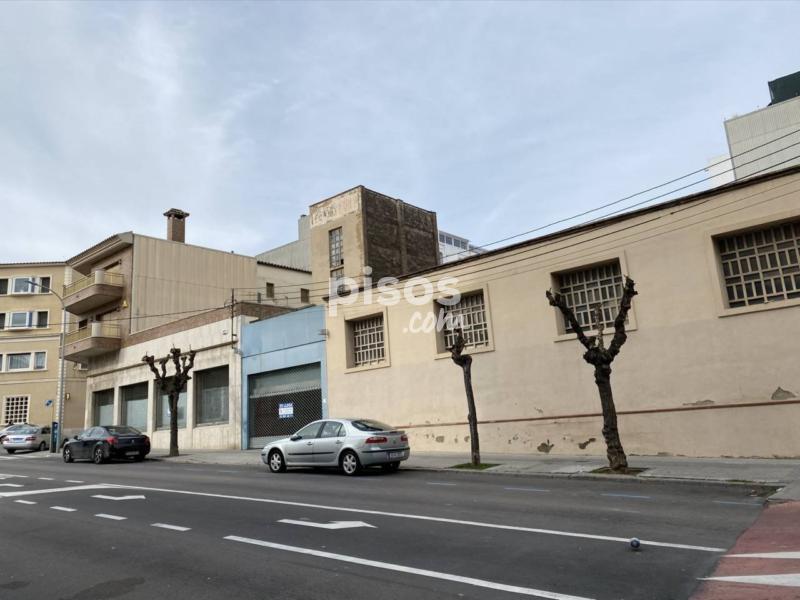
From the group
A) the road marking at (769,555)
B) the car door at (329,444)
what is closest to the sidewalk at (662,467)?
the car door at (329,444)

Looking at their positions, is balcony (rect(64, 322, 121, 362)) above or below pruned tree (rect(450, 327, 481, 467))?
above

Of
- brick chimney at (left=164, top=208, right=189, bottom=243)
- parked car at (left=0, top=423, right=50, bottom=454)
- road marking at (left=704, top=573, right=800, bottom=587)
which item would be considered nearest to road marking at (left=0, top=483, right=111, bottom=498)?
road marking at (left=704, top=573, right=800, bottom=587)

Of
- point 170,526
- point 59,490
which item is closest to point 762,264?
point 170,526

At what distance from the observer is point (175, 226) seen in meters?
37.9

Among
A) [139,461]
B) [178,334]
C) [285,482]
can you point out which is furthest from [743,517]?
[178,334]

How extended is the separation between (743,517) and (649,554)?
280 centimetres

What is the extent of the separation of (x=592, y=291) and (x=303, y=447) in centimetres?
922

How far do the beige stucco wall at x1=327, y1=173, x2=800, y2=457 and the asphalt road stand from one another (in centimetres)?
417

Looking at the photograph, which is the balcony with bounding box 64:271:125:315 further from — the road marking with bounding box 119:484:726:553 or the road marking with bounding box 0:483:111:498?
the road marking with bounding box 119:484:726:553

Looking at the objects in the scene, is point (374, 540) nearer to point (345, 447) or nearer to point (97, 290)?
point (345, 447)

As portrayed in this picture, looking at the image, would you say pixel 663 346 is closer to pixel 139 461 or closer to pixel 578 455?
pixel 578 455

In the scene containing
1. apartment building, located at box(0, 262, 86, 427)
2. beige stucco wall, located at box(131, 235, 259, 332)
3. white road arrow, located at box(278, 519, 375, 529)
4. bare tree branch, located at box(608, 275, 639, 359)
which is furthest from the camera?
apartment building, located at box(0, 262, 86, 427)

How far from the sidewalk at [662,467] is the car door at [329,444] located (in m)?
2.16

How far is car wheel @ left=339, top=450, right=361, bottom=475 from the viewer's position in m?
14.1
